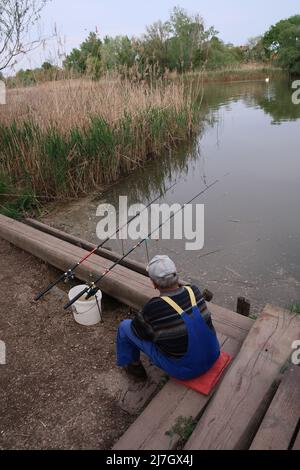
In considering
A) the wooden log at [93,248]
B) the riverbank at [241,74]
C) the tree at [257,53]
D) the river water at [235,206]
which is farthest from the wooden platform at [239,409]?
the tree at [257,53]

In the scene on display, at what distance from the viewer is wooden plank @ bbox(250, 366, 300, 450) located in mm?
1483

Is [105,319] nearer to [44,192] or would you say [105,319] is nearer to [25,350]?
[25,350]

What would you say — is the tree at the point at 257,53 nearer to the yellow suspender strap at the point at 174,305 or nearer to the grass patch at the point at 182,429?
the yellow suspender strap at the point at 174,305

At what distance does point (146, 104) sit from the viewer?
737cm

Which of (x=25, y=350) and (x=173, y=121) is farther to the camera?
(x=173, y=121)

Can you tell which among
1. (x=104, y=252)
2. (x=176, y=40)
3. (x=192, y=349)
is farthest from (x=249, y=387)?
(x=176, y=40)

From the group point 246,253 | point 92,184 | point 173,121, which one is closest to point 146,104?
point 173,121

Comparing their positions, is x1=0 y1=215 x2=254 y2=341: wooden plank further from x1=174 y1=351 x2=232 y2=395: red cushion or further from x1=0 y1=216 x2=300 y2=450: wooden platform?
x1=174 y1=351 x2=232 y2=395: red cushion

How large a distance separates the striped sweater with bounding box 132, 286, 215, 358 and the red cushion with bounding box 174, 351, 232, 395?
183 mm

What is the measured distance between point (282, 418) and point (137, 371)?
0.87m

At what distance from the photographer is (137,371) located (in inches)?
83.7

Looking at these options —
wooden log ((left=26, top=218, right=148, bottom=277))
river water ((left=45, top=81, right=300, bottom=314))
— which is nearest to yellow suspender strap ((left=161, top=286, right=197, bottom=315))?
wooden log ((left=26, top=218, right=148, bottom=277))

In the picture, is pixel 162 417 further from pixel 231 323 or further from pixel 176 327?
pixel 231 323
